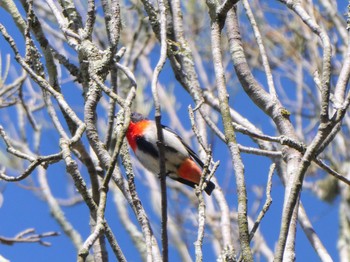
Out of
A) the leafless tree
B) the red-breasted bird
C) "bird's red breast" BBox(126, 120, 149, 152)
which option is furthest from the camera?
"bird's red breast" BBox(126, 120, 149, 152)

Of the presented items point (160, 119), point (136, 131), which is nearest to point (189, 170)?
point (136, 131)

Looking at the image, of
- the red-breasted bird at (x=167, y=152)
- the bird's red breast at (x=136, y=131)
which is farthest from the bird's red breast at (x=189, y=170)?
the bird's red breast at (x=136, y=131)

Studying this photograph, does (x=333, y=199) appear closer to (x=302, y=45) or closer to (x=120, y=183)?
(x=302, y=45)

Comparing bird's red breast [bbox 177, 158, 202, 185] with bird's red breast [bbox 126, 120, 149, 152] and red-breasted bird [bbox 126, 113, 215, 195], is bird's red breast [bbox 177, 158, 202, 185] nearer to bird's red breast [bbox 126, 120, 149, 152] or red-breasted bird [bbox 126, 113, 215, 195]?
red-breasted bird [bbox 126, 113, 215, 195]

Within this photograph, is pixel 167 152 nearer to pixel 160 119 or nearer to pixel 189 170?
pixel 189 170

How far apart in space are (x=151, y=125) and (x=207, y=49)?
97.1 inches

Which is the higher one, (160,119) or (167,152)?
(167,152)

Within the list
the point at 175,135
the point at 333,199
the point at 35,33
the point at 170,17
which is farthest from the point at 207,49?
the point at 35,33

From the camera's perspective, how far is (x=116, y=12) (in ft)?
8.13

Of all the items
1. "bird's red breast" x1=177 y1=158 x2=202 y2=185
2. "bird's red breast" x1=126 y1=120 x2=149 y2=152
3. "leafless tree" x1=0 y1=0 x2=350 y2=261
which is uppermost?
"bird's red breast" x1=126 y1=120 x2=149 y2=152

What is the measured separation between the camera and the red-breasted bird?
13.9ft

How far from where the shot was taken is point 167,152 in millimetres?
4402

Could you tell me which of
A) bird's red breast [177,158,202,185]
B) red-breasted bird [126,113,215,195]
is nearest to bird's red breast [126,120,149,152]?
red-breasted bird [126,113,215,195]

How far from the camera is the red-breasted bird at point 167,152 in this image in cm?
423
